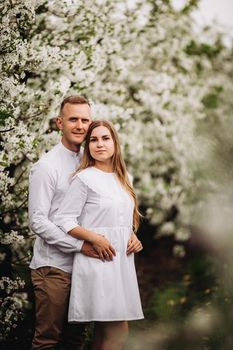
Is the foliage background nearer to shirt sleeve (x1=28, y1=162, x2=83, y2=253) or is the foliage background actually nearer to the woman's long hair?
the woman's long hair

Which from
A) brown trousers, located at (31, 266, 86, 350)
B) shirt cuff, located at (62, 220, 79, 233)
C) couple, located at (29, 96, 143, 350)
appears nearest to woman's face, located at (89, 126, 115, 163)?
couple, located at (29, 96, 143, 350)

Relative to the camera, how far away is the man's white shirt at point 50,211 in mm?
3359

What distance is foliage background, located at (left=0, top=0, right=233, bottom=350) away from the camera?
280 cm

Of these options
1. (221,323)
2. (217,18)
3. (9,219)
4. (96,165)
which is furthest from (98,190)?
(217,18)

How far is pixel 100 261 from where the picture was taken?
11.0 ft

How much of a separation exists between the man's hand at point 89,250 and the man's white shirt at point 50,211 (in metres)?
0.03

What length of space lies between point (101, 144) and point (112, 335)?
122cm

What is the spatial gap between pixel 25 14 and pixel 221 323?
9.55ft

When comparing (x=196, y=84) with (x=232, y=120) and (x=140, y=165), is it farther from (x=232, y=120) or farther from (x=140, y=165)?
(x=232, y=120)

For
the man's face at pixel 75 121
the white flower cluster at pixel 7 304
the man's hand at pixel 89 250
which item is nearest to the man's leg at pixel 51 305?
the man's hand at pixel 89 250

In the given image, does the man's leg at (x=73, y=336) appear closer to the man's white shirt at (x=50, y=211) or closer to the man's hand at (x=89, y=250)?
the man's white shirt at (x=50, y=211)

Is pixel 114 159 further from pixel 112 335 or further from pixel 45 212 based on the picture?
pixel 112 335

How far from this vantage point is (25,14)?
424 centimetres

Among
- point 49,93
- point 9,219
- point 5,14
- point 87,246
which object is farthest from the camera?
point 9,219
